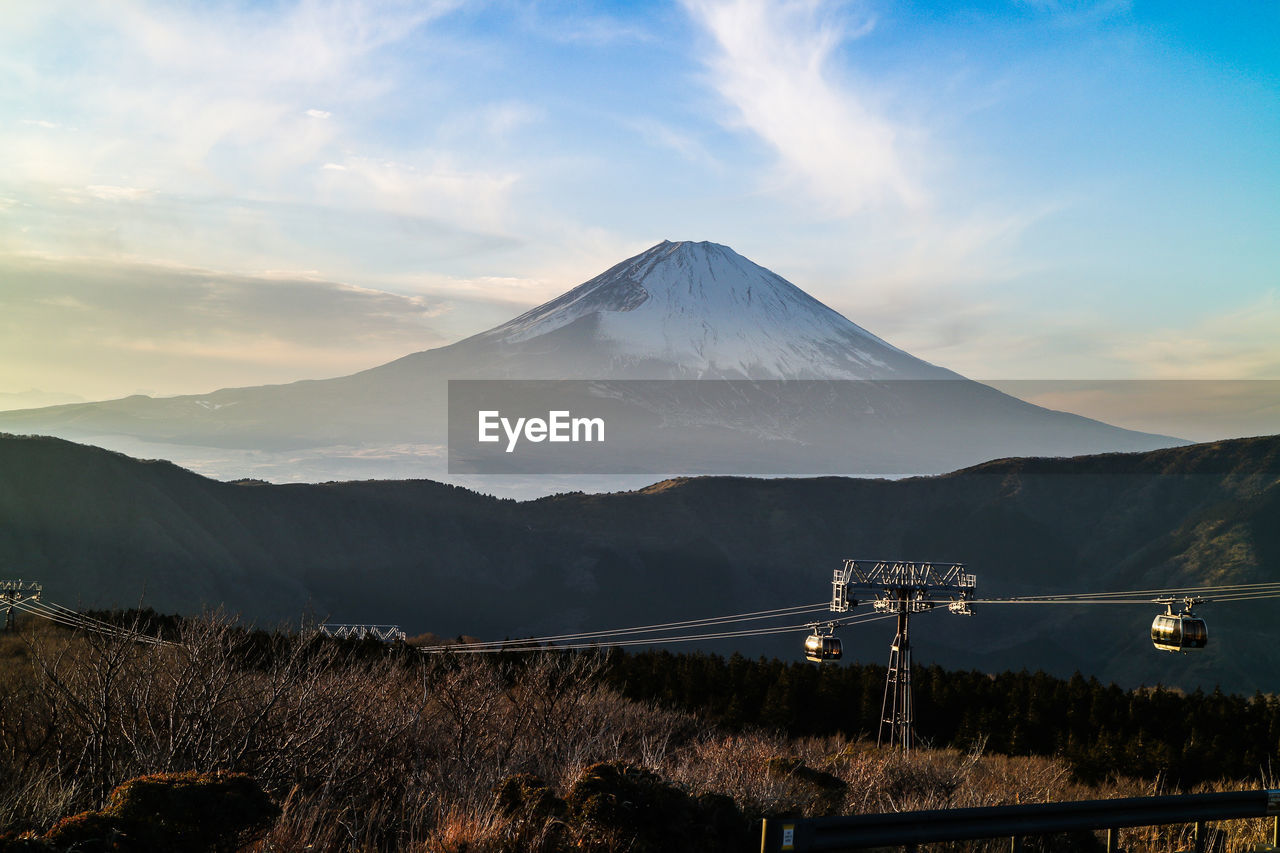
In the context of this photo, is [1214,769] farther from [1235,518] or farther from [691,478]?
[691,478]

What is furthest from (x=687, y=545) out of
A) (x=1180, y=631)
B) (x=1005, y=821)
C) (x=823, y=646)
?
(x=1005, y=821)

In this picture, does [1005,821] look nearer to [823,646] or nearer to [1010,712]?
[823,646]

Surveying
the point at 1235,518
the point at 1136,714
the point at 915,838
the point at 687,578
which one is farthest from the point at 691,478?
the point at 915,838

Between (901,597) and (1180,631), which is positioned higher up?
(1180,631)

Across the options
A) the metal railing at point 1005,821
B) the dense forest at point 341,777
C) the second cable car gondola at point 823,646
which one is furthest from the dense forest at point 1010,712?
the metal railing at point 1005,821

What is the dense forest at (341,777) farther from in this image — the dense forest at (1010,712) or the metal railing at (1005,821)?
the dense forest at (1010,712)

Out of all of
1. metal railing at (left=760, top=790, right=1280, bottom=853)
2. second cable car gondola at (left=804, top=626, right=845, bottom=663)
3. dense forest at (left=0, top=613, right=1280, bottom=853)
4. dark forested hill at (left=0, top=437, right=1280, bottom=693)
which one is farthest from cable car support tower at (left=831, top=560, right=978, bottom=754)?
dark forested hill at (left=0, top=437, right=1280, bottom=693)
